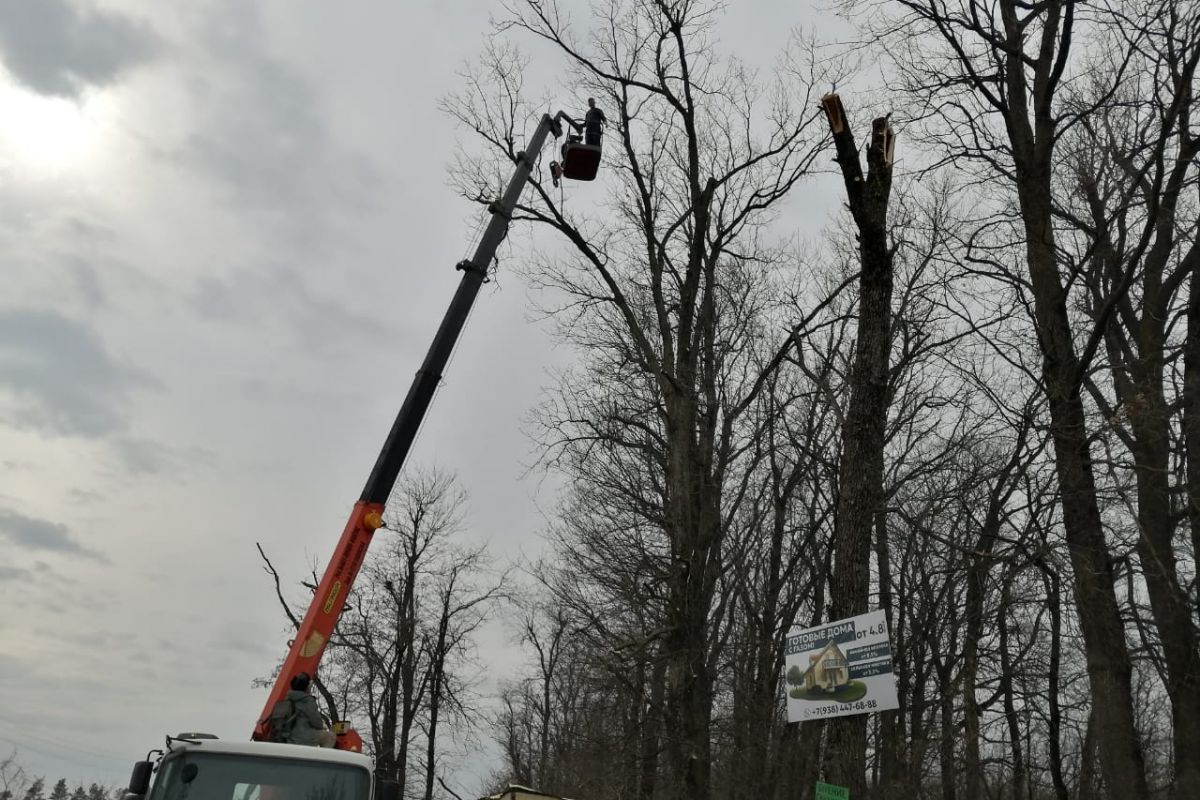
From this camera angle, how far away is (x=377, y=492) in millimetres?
11523

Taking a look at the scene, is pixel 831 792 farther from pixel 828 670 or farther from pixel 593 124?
pixel 593 124

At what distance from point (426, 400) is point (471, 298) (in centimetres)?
174

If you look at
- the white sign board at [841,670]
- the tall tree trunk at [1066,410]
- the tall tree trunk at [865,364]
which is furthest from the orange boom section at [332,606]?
the tall tree trunk at [1066,410]

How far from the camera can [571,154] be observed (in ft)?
49.8

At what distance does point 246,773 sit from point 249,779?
49 mm

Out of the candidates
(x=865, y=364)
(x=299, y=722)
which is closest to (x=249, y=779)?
Result: (x=299, y=722)

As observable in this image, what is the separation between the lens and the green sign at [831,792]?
7432mm

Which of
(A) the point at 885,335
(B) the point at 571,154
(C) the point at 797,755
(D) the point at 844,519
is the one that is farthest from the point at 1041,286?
(C) the point at 797,755

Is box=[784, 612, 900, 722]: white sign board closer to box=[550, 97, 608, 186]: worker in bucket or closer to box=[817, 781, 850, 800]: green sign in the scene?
box=[817, 781, 850, 800]: green sign

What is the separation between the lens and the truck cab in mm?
7082

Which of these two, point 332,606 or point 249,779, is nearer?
point 249,779

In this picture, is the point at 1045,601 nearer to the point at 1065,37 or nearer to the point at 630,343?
the point at 1065,37

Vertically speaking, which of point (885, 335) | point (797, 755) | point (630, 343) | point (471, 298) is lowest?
point (797, 755)

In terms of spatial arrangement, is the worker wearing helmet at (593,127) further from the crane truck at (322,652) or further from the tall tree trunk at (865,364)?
the tall tree trunk at (865,364)
